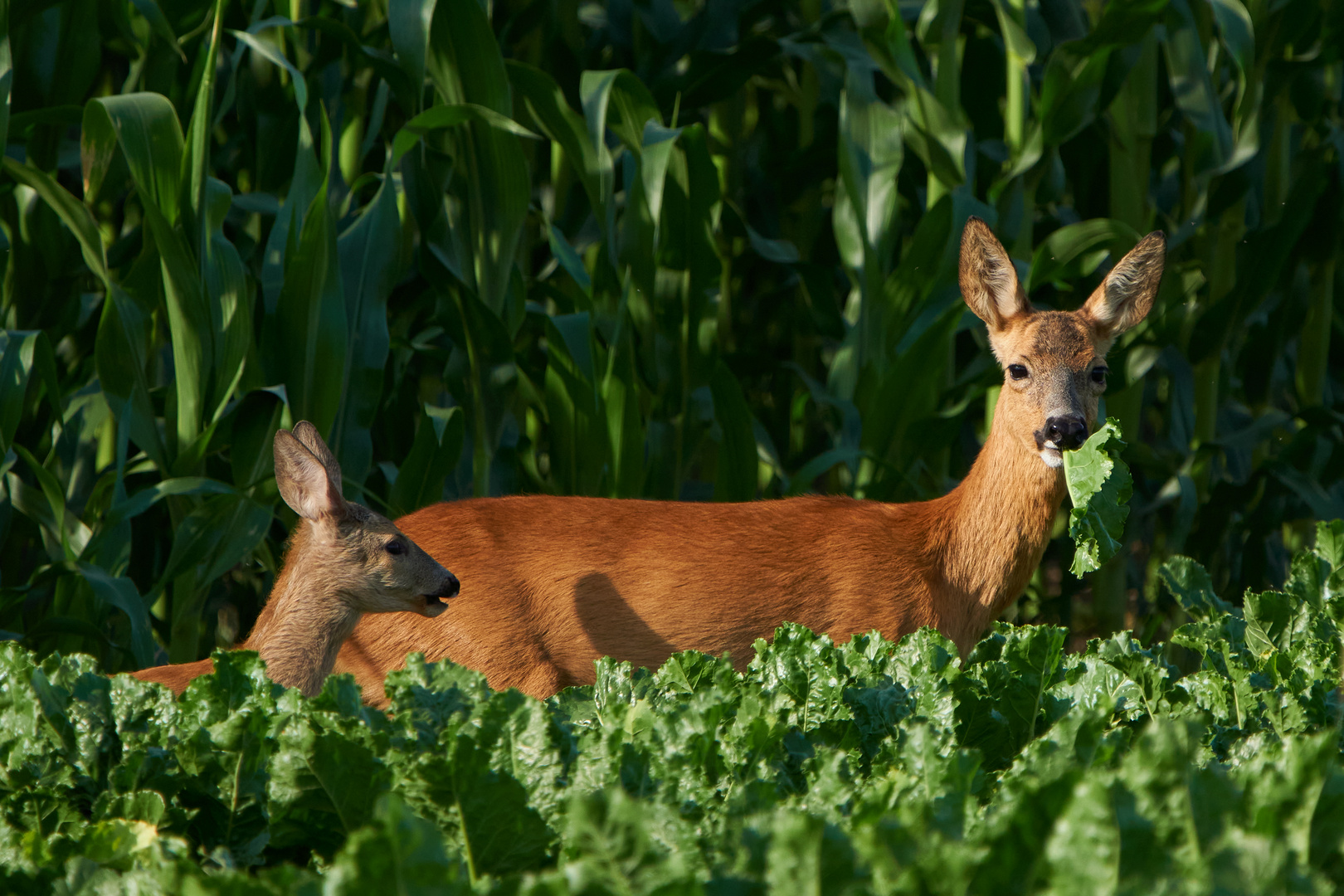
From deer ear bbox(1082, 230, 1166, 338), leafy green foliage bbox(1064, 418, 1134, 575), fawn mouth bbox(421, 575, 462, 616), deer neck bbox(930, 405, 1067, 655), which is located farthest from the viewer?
deer ear bbox(1082, 230, 1166, 338)

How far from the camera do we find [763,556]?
4184 mm

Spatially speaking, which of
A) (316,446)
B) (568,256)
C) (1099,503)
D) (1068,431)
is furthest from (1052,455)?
(316,446)

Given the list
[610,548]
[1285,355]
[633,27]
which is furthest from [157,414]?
[1285,355]

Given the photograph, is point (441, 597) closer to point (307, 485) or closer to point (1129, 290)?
point (307, 485)

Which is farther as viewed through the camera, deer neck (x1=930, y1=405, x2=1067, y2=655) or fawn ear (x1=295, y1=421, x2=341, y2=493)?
deer neck (x1=930, y1=405, x2=1067, y2=655)

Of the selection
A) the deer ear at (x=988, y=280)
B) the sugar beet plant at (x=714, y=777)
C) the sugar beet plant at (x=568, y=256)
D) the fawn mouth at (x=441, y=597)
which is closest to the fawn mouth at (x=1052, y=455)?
the deer ear at (x=988, y=280)

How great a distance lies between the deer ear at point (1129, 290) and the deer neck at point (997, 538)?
58 cm

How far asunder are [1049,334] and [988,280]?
1.16 feet

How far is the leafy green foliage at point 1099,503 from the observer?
341 centimetres

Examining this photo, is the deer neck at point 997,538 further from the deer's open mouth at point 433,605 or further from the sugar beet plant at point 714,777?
the deer's open mouth at point 433,605

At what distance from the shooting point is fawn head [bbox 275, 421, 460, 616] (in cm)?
382

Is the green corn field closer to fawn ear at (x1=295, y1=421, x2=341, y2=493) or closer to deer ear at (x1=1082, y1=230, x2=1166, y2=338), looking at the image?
fawn ear at (x1=295, y1=421, x2=341, y2=493)

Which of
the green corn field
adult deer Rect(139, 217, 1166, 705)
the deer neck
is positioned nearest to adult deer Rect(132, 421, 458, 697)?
adult deer Rect(139, 217, 1166, 705)

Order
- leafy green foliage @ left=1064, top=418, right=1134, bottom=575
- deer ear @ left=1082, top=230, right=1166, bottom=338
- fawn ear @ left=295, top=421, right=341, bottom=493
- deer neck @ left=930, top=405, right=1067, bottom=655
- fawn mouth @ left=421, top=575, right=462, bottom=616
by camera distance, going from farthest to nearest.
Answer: deer ear @ left=1082, top=230, right=1166, bottom=338
deer neck @ left=930, top=405, right=1067, bottom=655
fawn ear @ left=295, top=421, right=341, bottom=493
fawn mouth @ left=421, top=575, right=462, bottom=616
leafy green foliage @ left=1064, top=418, right=1134, bottom=575
